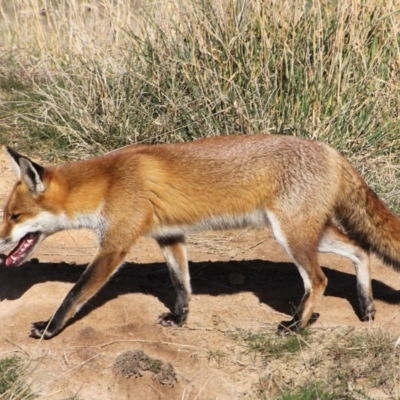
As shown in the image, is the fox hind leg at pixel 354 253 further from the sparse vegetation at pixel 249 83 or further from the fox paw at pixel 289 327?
the sparse vegetation at pixel 249 83

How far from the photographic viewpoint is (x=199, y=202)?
5301 mm

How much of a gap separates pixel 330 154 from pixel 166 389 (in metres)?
1.97

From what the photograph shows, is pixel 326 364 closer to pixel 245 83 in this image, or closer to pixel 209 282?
pixel 209 282

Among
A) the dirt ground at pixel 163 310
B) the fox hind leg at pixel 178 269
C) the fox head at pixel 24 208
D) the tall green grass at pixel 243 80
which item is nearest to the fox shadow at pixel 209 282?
the dirt ground at pixel 163 310

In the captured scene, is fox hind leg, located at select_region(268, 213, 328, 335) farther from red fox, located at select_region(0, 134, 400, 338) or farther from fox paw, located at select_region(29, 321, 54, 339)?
fox paw, located at select_region(29, 321, 54, 339)

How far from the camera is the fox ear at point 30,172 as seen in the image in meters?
5.06

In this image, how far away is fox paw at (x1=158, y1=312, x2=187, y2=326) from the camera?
540 cm

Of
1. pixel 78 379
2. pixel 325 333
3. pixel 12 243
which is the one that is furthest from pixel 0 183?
pixel 325 333

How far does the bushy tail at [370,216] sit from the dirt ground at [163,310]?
54 centimetres

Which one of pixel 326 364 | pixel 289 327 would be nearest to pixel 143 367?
pixel 289 327

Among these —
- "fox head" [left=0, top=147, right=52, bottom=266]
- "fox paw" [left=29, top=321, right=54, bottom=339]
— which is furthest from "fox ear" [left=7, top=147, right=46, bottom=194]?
"fox paw" [left=29, top=321, right=54, bottom=339]

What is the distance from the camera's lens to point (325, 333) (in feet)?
17.1

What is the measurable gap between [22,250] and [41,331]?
61 centimetres

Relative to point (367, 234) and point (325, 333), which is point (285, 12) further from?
point (325, 333)
